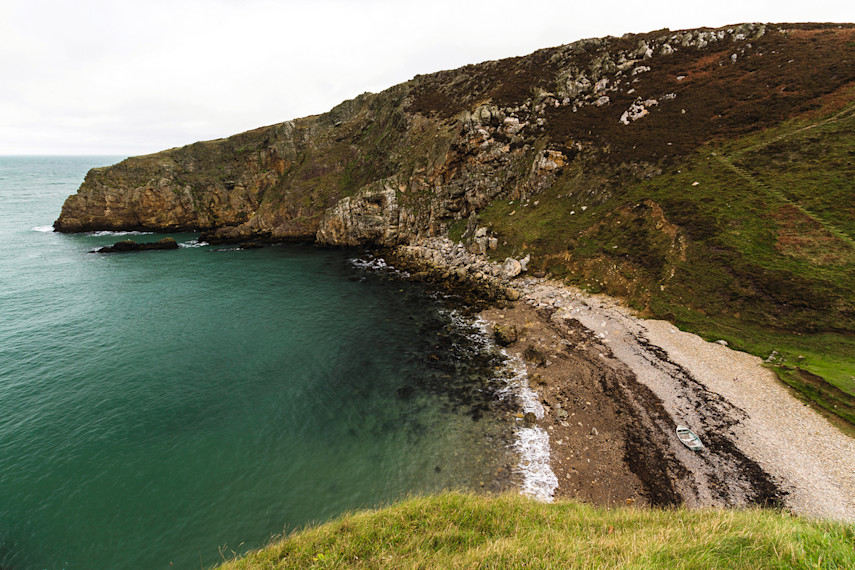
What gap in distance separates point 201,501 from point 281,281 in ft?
121

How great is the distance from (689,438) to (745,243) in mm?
23619

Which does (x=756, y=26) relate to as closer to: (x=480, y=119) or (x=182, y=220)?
(x=480, y=119)

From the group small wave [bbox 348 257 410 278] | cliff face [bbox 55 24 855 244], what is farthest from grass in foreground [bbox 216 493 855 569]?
cliff face [bbox 55 24 855 244]

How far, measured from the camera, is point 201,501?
16.5 meters

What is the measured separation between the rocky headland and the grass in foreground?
321 inches

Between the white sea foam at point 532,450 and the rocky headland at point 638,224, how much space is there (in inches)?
23.1

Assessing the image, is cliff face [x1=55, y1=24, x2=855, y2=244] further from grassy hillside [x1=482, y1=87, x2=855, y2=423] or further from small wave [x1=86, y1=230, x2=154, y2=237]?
grassy hillside [x1=482, y1=87, x2=855, y2=423]

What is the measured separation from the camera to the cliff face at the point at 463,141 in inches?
1747

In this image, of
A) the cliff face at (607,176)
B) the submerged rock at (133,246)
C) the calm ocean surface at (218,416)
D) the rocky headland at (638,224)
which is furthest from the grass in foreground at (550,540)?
the submerged rock at (133,246)

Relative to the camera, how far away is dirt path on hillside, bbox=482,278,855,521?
1522 centimetres

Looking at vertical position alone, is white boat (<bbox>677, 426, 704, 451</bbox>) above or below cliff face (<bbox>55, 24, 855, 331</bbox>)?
below

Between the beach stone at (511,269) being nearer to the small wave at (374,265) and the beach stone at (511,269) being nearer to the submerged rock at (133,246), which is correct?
the small wave at (374,265)

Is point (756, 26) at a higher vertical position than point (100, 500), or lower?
higher

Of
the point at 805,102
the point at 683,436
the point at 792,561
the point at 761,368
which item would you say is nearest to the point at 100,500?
the point at 792,561
